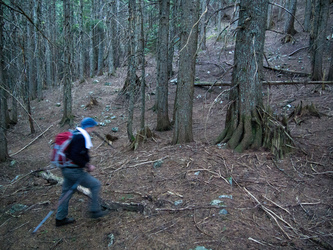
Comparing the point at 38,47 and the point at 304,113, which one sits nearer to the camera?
the point at 38,47

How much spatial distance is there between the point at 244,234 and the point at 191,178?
1729mm

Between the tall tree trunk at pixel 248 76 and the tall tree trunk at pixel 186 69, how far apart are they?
1213 millimetres

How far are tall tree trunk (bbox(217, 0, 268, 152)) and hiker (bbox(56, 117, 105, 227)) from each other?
3347mm

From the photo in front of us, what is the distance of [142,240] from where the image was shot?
3541mm

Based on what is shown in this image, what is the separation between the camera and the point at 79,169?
401cm

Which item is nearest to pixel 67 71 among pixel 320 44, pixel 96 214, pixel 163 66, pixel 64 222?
pixel 163 66

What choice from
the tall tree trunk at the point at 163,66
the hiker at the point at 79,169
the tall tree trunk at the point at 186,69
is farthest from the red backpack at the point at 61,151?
the tall tree trunk at the point at 163,66

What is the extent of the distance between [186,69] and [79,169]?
3.92 meters

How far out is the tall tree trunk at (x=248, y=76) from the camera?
556 centimetres

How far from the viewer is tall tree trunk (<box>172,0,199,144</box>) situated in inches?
257

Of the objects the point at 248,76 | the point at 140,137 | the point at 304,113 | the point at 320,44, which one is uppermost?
the point at 320,44

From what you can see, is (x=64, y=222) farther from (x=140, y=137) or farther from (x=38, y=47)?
(x=140, y=137)

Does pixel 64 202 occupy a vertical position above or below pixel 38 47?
below

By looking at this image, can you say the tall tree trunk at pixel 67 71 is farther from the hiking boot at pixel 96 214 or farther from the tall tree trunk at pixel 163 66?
the hiking boot at pixel 96 214
